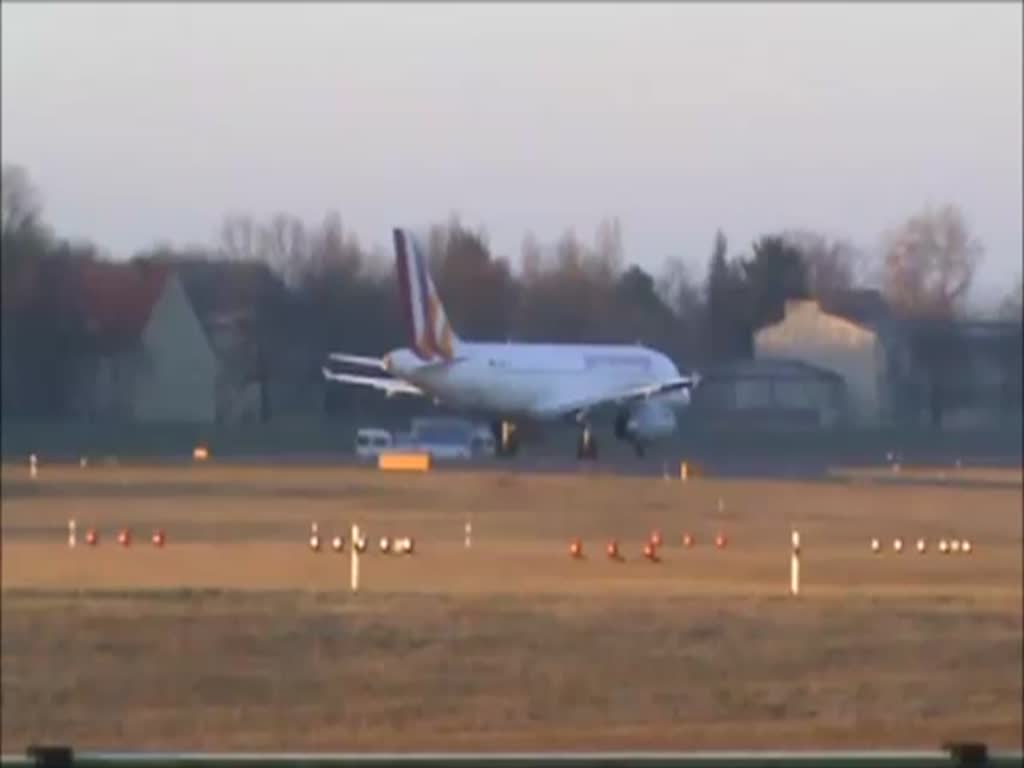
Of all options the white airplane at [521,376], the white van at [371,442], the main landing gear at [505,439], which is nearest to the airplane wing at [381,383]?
the white airplane at [521,376]

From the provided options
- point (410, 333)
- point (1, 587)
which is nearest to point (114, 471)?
point (410, 333)

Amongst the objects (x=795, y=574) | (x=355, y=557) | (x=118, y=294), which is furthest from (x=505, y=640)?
(x=118, y=294)

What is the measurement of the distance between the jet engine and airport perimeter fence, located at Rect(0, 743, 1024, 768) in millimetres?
64475

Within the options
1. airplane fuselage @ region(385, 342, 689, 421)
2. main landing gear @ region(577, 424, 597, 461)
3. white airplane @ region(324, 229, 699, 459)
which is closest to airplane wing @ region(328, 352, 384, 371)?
white airplane @ region(324, 229, 699, 459)

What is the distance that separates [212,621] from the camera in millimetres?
22891

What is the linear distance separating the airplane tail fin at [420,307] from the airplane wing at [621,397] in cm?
316

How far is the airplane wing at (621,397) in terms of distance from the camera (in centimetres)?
6906

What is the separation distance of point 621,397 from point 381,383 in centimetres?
650

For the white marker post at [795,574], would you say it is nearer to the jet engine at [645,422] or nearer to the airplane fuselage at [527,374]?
the airplane fuselage at [527,374]

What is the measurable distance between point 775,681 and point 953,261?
225ft

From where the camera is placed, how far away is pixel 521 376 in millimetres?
69250

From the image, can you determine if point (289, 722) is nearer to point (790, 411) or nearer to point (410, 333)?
point (410, 333)

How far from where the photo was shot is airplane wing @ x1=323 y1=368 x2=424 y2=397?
70750 millimetres

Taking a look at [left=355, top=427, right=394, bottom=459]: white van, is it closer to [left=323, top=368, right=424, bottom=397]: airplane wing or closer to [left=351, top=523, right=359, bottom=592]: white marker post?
[left=323, top=368, right=424, bottom=397]: airplane wing
